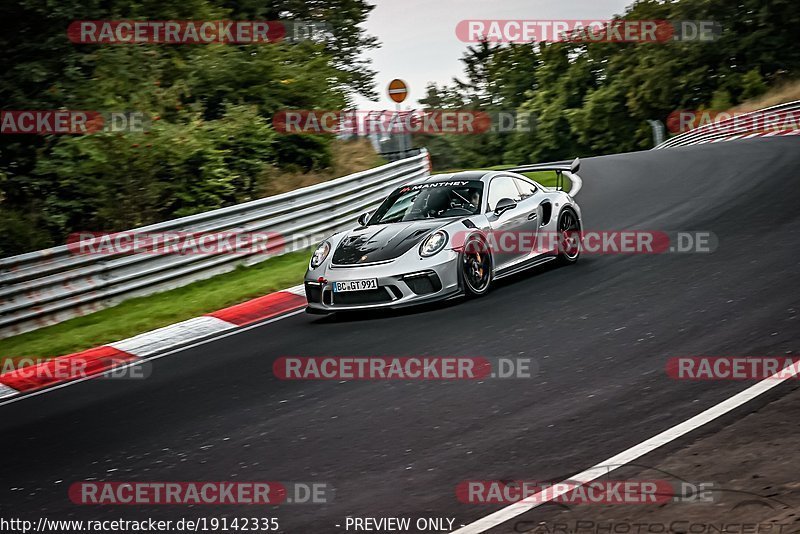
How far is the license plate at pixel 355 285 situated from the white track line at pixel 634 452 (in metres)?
4.25

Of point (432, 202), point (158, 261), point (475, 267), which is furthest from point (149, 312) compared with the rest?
point (475, 267)

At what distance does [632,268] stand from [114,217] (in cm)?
818

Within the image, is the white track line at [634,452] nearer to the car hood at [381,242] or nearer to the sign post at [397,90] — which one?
the car hood at [381,242]

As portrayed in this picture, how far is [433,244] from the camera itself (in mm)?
9586

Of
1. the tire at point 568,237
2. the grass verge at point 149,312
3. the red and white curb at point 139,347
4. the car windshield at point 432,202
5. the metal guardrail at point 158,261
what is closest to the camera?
the red and white curb at point 139,347

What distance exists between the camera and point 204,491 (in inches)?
214

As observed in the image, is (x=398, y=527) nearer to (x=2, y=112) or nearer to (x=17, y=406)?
(x=17, y=406)

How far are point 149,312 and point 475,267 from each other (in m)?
4.17

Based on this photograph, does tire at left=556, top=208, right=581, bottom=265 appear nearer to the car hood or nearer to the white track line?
the car hood

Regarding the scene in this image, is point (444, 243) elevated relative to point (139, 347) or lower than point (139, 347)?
elevated

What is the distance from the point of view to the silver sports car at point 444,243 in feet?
31.0

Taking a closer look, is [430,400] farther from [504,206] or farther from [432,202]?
[432,202]

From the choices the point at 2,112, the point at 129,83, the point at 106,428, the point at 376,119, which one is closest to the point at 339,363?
the point at 106,428

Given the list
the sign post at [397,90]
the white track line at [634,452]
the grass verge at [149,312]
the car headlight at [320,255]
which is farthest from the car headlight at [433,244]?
the sign post at [397,90]
